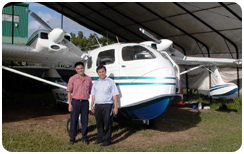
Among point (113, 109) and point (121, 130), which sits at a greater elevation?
point (113, 109)

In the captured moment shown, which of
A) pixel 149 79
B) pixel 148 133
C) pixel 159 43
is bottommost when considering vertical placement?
pixel 148 133

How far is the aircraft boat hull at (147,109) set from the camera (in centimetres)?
550

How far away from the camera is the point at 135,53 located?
6.18 meters

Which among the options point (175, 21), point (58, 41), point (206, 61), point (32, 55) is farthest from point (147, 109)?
point (175, 21)

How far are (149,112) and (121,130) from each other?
1.35 meters

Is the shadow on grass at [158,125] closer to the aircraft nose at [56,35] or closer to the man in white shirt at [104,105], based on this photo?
the man in white shirt at [104,105]

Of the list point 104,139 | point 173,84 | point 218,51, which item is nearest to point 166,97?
point 173,84

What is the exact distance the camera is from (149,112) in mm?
5672

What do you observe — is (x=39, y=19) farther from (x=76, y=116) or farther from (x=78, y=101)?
(x=76, y=116)

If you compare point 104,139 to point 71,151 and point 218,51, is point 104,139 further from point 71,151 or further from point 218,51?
point 218,51

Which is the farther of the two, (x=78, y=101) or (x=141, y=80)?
(x=141, y=80)

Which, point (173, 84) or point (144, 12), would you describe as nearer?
point (173, 84)

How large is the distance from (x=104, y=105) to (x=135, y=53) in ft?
5.92

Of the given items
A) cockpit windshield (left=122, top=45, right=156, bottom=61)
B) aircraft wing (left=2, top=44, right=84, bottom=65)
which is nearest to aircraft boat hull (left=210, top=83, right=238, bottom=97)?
cockpit windshield (left=122, top=45, right=156, bottom=61)
